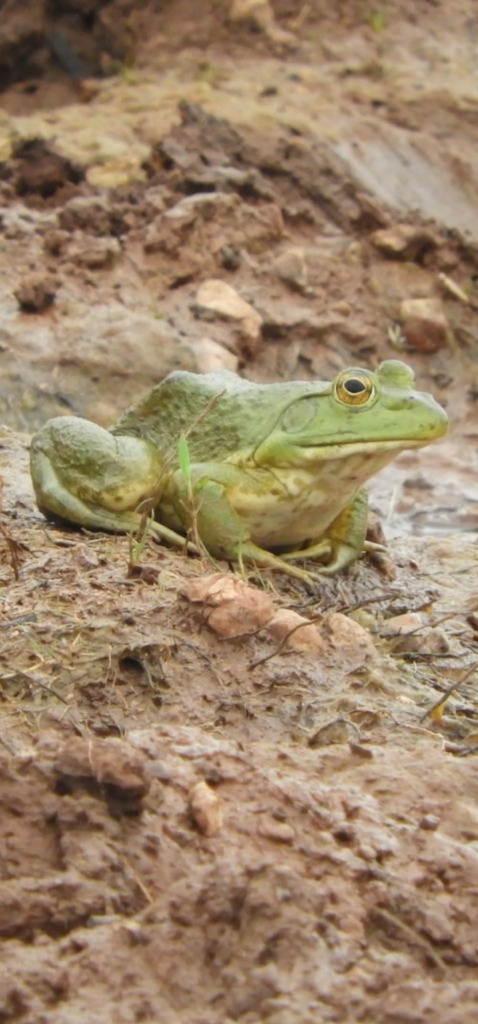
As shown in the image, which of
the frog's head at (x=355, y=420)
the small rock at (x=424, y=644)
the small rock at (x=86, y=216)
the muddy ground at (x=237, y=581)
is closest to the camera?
the muddy ground at (x=237, y=581)

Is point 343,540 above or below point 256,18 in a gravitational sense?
below

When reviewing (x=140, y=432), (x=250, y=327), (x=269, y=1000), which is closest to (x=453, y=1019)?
(x=269, y=1000)

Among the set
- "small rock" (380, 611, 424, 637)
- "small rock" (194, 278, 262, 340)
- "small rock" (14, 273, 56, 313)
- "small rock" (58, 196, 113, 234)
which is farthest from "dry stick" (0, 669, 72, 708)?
"small rock" (58, 196, 113, 234)

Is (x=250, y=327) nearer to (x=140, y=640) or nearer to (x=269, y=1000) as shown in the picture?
(x=140, y=640)

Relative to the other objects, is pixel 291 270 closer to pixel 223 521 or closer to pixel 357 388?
pixel 357 388

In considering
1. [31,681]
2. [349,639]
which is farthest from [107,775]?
[349,639]

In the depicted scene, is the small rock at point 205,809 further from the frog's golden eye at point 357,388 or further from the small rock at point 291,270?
the small rock at point 291,270

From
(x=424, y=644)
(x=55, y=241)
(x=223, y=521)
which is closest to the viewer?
(x=424, y=644)

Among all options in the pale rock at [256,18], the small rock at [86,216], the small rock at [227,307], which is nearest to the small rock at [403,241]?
the small rock at [227,307]
